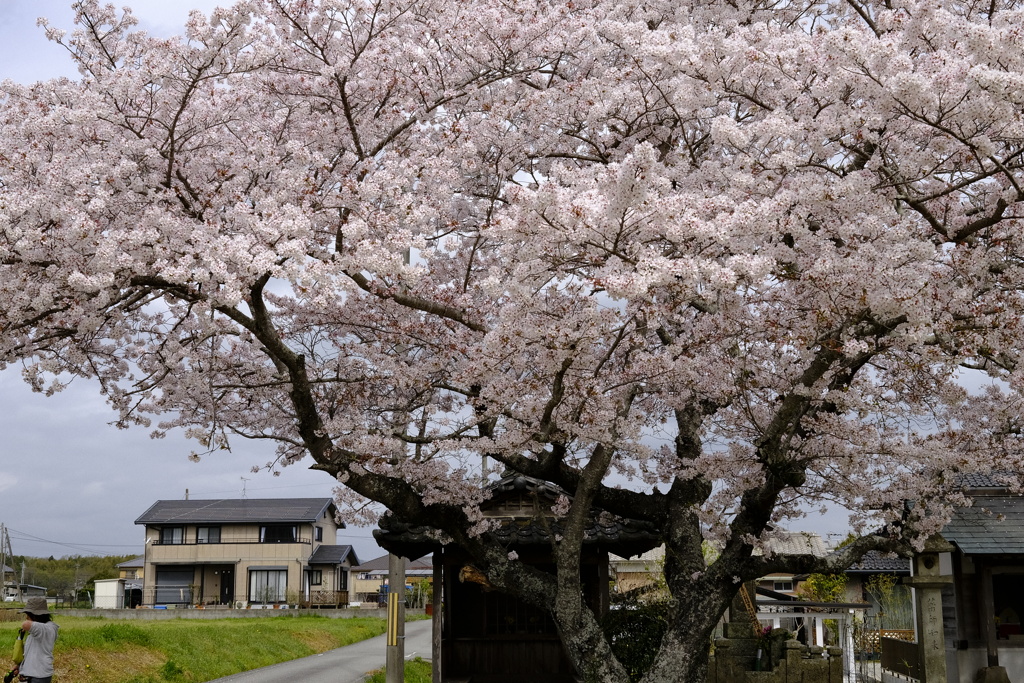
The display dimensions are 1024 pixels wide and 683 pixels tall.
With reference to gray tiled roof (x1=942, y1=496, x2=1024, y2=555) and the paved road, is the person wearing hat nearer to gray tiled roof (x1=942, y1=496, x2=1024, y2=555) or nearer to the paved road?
the paved road

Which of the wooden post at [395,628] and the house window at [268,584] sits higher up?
the wooden post at [395,628]

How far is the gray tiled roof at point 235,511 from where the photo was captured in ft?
148

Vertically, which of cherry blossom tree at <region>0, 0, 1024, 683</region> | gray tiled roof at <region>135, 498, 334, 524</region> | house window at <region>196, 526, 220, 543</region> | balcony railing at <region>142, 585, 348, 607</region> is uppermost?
cherry blossom tree at <region>0, 0, 1024, 683</region>

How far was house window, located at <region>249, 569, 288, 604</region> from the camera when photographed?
44312mm

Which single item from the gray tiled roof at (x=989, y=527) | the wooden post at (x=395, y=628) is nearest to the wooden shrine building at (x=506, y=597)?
the wooden post at (x=395, y=628)

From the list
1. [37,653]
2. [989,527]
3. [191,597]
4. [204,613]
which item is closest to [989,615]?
[989,527]

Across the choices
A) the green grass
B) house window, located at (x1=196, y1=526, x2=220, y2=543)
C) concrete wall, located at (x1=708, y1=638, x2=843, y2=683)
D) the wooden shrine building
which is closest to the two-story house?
house window, located at (x1=196, y1=526, x2=220, y2=543)

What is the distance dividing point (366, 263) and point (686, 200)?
2.67 meters

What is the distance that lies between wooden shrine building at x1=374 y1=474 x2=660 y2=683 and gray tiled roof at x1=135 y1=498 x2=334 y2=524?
33526 millimetres

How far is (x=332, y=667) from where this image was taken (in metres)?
19.0

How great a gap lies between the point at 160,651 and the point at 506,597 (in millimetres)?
6741

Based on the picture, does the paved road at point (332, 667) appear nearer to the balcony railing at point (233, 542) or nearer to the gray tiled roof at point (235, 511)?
the balcony railing at point (233, 542)

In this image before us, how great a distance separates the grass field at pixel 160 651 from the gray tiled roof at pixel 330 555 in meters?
22.5

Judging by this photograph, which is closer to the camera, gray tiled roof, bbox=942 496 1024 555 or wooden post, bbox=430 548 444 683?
wooden post, bbox=430 548 444 683
